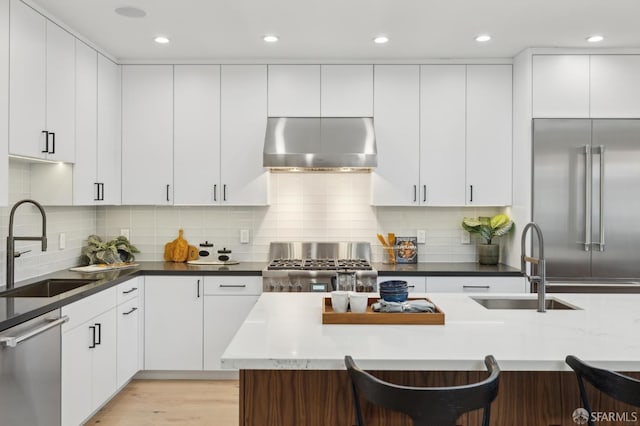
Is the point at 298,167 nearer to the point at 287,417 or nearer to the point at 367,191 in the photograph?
the point at 367,191

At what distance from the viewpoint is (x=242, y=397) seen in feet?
6.06

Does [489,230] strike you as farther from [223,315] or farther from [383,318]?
[383,318]

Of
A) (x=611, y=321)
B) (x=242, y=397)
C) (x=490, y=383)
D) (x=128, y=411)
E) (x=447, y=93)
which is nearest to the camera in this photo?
(x=490, y=383)

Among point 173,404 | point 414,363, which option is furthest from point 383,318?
point 173,404

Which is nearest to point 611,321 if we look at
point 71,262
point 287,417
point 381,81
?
point 287,417

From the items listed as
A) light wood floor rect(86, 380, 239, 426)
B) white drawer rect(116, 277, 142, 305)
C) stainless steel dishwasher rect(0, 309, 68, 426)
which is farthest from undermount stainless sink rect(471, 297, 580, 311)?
white drawer rect(116, 277, 142, 305)

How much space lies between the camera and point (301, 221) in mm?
4590

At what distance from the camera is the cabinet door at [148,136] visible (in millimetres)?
4281

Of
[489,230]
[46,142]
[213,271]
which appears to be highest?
[46,142]

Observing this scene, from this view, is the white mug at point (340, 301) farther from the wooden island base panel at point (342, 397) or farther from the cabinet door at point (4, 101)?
the cabinet door at point (4, 101)

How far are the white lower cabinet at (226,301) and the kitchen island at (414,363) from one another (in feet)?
6.37

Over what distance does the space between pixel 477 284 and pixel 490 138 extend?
122 cm

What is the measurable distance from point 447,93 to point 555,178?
1089 mm

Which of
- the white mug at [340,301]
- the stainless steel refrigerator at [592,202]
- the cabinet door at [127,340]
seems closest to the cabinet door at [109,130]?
the cabinet door at [127,340]
